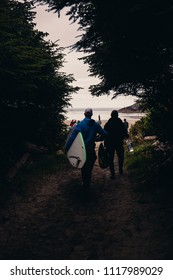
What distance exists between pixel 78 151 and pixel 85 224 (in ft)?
7.09

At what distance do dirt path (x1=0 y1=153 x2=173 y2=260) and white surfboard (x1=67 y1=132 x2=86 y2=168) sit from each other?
84cm

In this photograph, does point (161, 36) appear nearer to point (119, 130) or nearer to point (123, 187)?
point (119, 130)

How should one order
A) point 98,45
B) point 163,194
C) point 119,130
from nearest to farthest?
point 163,194 → point 98,45 → point 119,130

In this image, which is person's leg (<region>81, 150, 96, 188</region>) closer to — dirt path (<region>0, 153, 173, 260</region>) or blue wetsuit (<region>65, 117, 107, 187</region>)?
blue wetsuit (<region>65, 117, 107, 187</region>)

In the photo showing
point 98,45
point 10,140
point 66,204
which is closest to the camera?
A: point 66,204

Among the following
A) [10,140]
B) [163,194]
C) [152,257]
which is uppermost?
[10,140]

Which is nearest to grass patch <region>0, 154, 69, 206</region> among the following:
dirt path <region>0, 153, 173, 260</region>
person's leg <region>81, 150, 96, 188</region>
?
dirt path <region>0, 153, 173, 260</region>

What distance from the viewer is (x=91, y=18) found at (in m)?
6.23

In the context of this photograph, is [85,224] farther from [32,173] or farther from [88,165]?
[32,173]

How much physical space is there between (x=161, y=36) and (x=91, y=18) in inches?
65.8

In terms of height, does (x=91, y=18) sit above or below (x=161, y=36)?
above

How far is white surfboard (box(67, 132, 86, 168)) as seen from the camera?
694 centimetres

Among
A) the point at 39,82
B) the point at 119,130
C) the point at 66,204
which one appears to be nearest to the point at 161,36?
the point at 119,130

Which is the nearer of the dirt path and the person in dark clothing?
the dirt path
